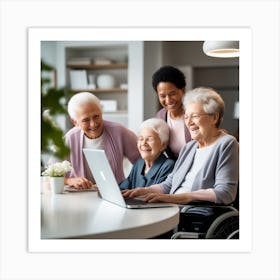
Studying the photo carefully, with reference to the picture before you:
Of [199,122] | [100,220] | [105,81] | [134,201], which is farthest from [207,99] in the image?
[100,220]

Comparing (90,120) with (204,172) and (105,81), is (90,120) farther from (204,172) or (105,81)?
(204,172)

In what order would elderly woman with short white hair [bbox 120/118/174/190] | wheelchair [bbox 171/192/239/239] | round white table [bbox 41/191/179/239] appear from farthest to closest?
elderly woman with short white hair [bbox 120/118/174/190] < wheelchair [bbox 171/192/239/239] < round white table [bbox 41/191/179/239]

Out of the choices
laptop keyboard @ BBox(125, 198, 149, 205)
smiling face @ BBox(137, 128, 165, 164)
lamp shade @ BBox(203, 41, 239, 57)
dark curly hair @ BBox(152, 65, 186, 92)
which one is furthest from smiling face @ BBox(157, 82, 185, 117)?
laptop keyboard @ BBox(125, 198, 149, 205)

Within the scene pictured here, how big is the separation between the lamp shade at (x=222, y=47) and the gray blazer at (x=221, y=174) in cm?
43

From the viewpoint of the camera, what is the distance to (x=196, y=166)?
264 cm

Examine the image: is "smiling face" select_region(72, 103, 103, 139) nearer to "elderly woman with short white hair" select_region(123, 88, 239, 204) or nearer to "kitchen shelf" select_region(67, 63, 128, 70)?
"kitchen shelf" select_region(67, 63, 128, 70)

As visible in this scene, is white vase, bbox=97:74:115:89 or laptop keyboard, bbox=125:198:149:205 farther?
white vase, bbox=97:74:115:89

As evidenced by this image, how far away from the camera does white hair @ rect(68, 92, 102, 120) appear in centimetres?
269

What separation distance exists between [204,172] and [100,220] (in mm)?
649

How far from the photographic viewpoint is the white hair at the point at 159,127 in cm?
270

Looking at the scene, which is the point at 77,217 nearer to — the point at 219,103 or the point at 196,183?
the point at 196,183

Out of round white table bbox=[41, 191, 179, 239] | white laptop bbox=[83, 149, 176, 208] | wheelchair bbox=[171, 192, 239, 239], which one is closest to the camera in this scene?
round white table bbox=[41, 191, 179, 239]
